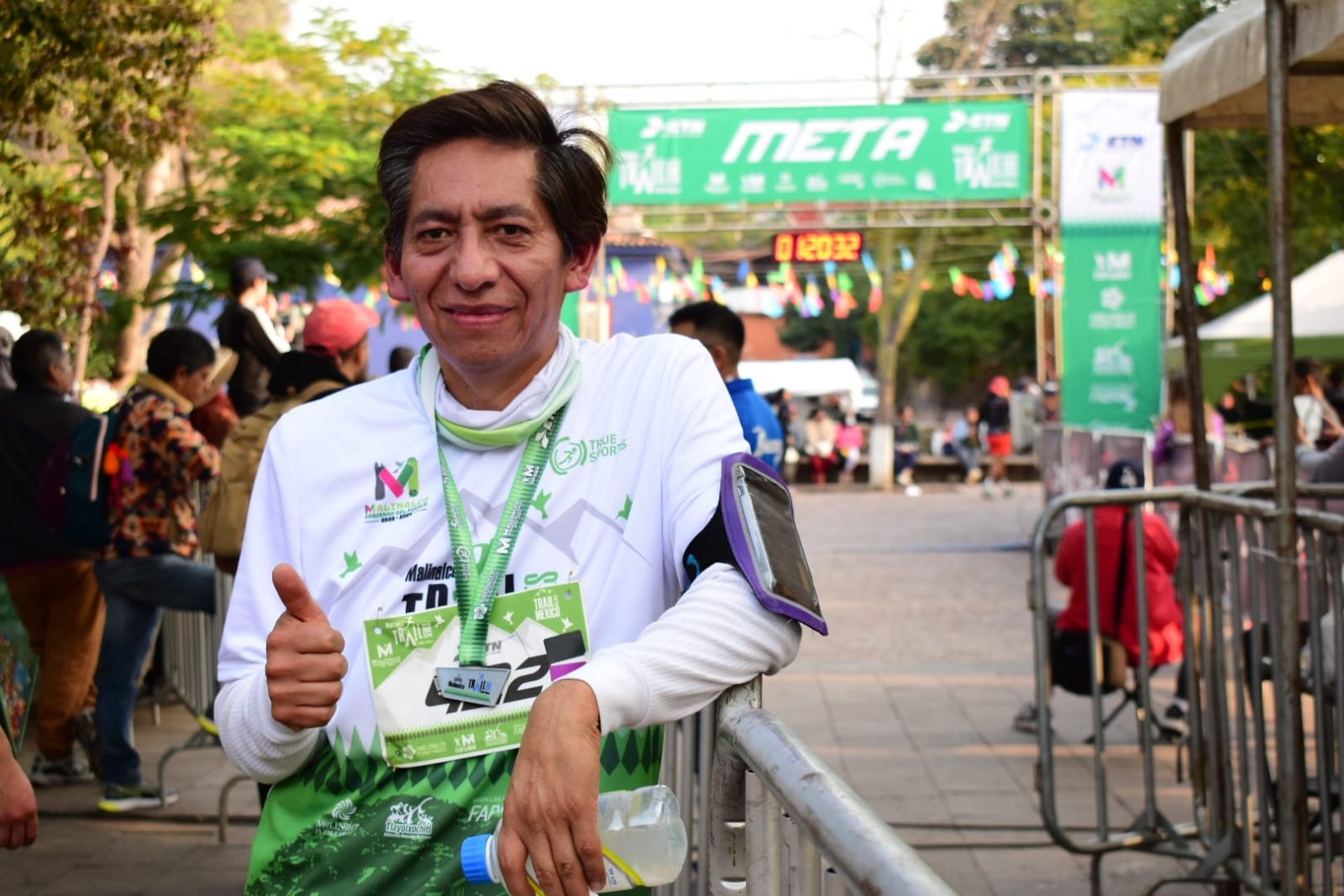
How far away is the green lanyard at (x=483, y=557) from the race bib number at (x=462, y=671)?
1 centimetres

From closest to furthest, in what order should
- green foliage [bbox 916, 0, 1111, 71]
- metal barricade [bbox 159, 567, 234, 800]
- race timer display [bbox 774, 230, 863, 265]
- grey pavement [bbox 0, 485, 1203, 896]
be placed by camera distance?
grey pavement [bbox 0, 485, 1203, 896]
metal barricade [bbox 159, 567, 234, 800]
race timer display [bbox 774, 230, 863, 265]
green foliage [bbox 916, 0, 1111, 71]

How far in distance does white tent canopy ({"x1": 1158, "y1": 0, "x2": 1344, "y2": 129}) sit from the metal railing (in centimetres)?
120

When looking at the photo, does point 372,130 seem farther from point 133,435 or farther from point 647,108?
point 647,108

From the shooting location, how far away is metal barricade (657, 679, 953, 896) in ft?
4.31

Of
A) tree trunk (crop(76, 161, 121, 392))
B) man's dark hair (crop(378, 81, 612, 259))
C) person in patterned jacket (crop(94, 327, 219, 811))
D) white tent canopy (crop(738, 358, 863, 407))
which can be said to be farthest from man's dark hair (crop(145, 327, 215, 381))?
white tent canopy (crop(738, 358, 863, 407))

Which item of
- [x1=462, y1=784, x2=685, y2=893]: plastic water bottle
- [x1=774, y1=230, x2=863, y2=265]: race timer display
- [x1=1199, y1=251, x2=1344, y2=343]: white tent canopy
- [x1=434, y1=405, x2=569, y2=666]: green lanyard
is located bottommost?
[x1=462, y1=784, x2=685, y2=893]: plastic water bottle

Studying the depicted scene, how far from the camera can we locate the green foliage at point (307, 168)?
30.8 feet

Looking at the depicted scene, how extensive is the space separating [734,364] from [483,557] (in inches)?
200

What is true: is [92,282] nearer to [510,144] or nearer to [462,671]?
[510,144]

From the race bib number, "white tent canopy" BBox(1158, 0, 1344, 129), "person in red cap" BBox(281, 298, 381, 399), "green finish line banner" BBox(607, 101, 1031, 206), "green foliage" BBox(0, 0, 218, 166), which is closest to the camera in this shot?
the race bib number

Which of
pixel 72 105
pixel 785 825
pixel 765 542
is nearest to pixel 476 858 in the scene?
pixel 785 825

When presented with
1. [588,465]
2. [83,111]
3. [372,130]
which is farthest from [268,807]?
[372,130]

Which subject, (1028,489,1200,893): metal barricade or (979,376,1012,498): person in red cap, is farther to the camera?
(979,376,1012,498): person in red cap

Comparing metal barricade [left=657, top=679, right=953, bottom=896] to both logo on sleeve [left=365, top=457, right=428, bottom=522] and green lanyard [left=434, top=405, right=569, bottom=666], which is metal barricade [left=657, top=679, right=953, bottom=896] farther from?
logo on sleeve [left=365, top=457, right=428, bottom=522]
